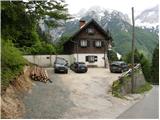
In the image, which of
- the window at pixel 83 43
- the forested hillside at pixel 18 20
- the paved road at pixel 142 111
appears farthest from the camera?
the window at pixel 83 43

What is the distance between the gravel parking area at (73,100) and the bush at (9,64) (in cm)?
199

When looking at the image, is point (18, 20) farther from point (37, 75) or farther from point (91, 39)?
point (91, 39)

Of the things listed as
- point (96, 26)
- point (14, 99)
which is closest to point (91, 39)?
point (96, 26)

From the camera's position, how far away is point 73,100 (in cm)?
3597

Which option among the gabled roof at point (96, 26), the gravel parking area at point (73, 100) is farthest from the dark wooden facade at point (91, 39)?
the gravel parking area at point (73, 100)

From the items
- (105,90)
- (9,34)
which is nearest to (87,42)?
(105,90)

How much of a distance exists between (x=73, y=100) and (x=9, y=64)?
20.6 feet

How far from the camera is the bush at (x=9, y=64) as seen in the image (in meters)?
30.4

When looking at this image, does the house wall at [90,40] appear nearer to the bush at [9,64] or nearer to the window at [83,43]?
the window at [83,43]

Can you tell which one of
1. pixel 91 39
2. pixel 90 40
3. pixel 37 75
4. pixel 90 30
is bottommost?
pixel 37 75

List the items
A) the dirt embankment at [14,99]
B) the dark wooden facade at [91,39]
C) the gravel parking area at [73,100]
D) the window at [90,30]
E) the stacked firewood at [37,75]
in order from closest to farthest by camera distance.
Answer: the dirt embankment at [14,99], the gravel parking area at [73,100], the stacked firewood at [37,75], the dark wooden facade at [91,39], the window at [90,30]

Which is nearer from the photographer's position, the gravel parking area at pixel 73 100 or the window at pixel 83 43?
the gravel parking area at pixel 73 100

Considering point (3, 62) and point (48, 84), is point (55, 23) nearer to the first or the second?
point (48, 84)

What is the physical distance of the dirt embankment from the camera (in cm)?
2541
